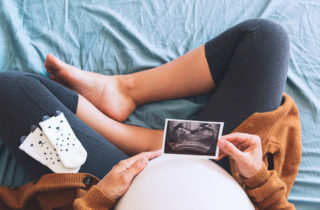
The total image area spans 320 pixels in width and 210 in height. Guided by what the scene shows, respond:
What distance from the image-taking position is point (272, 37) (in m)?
0.95

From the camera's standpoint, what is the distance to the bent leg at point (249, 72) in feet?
2.99

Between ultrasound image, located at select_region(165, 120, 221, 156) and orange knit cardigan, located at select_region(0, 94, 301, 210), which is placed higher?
ultrasound image, located at select_region(165, 120, 221, 156)

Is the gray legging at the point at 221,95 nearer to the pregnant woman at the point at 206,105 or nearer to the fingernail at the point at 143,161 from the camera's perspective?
the pregnant woman at the point at 206,105

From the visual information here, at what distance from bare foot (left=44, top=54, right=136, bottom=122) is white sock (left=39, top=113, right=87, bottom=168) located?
22cm

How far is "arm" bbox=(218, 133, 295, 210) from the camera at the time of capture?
70cm

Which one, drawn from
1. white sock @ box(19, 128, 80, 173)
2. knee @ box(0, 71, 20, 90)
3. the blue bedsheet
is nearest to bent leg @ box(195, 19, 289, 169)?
the blue bedsheet

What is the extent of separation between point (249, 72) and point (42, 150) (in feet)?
2.34

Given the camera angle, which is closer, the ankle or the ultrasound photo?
the ultrasound photo

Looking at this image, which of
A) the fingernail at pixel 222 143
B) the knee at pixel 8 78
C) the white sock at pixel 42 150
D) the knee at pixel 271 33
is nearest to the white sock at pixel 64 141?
the white sock at pixel 42 150

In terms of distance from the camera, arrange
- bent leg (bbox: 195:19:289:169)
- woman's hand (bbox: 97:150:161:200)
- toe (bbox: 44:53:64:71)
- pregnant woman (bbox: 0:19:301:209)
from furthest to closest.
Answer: toe (bbox: 44:53:64:71) < bent leg (bbox: 195:19:289:169) < pregnant woman (bbox: 0:19:301:209) < woman's hand (bbox: 97:150:161:200)

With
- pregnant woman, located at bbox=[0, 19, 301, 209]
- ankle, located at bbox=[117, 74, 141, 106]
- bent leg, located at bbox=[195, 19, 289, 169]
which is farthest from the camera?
ankle, located at bbox=[117, 74, 141, 106]

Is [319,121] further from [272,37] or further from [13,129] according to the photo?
[13,129]

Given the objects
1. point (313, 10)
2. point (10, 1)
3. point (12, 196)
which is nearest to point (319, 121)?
point (313, 10)

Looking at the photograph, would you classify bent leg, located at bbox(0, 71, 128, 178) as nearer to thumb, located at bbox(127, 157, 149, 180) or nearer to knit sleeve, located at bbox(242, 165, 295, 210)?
thumb, located at bbox(127, 157, 149, 180)
